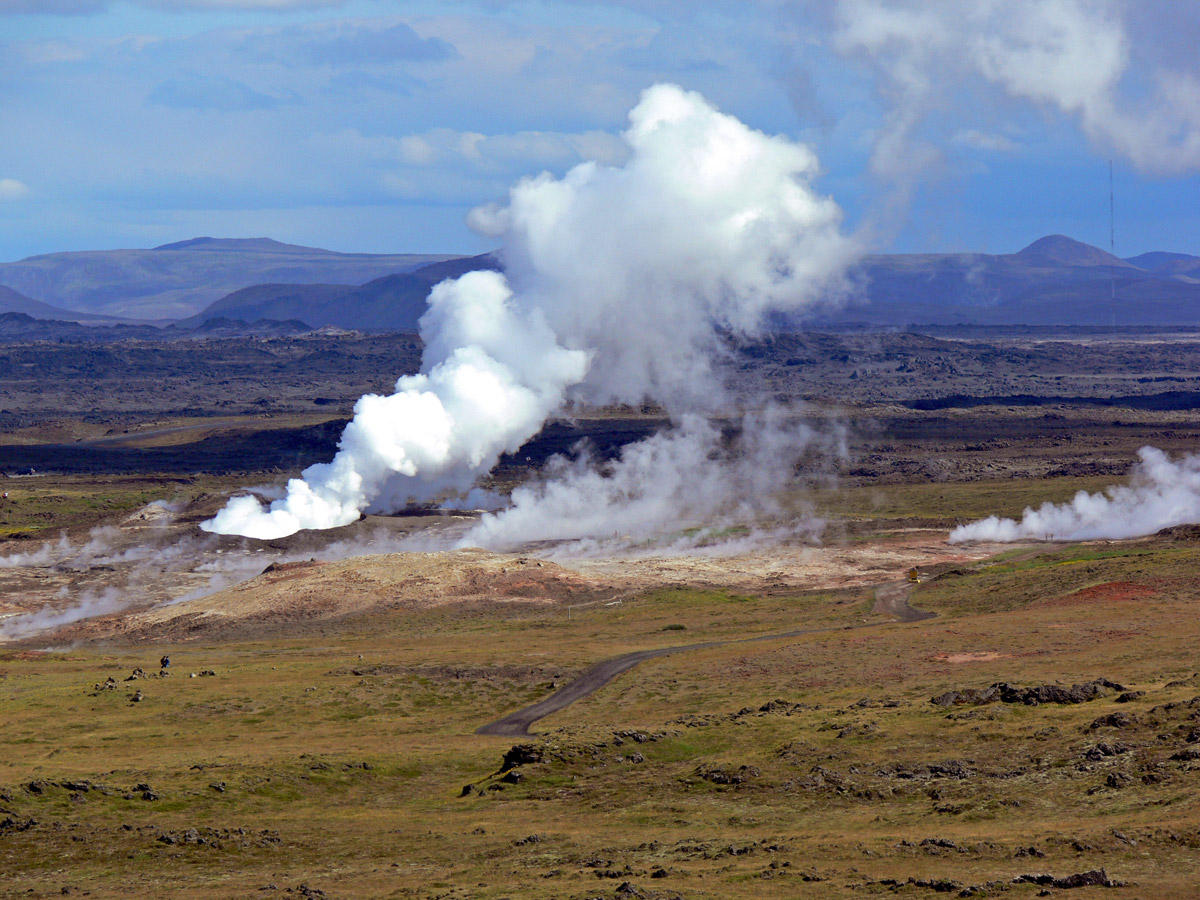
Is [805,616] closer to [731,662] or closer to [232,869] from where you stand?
[731,662]

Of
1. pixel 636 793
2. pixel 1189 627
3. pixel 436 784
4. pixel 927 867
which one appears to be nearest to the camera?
pixel 927 867

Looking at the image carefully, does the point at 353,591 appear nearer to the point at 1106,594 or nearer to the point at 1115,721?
the point at 1106,594

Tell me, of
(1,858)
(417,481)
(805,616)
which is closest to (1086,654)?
(805,616)

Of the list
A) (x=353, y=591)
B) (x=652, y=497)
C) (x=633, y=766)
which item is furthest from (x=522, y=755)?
(x=652, y=497)

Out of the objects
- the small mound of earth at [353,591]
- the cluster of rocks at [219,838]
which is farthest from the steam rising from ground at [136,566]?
the cluster of rocks at [219,838]

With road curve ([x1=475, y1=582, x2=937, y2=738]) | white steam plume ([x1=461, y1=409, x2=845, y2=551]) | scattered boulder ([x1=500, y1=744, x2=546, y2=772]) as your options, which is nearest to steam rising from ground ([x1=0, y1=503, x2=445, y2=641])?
white steam plume ([x1=461, y1=409, x2=845, y2=551])

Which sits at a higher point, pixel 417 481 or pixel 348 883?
pixel 417 481

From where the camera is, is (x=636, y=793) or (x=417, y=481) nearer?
(x=636, y=793)
